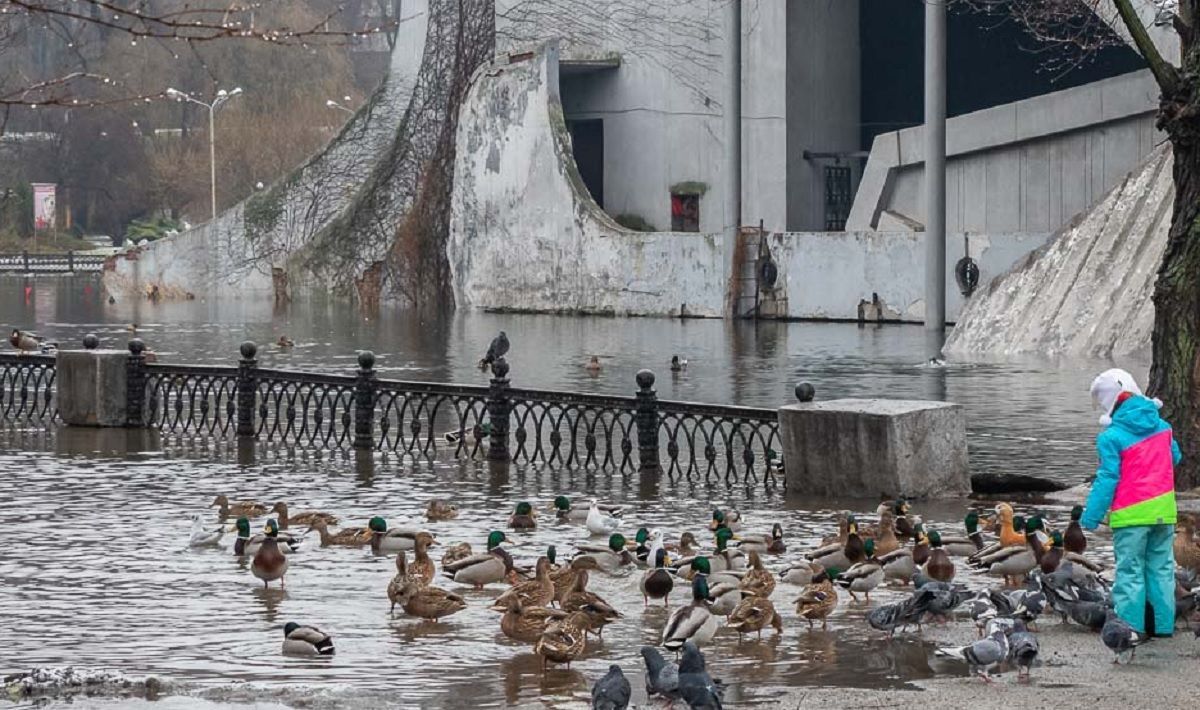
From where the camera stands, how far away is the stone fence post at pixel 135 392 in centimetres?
2514

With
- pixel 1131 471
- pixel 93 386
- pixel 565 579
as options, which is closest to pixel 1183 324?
pixel 1131 471

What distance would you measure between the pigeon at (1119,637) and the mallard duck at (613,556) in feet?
14.8

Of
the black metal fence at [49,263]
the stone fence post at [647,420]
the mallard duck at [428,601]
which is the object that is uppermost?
the black metal fence at [49,263]

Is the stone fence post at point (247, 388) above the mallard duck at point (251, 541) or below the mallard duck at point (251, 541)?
above

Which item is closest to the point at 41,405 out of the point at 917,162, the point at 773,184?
the point at 917,162

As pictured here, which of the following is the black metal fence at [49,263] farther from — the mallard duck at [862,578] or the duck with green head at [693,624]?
the duck with green head at [693,624]

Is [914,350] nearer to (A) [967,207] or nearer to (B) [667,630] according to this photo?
(A) [967,207]

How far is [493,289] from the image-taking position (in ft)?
195

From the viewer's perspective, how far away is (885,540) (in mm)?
15008

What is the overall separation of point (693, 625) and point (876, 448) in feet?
23.3

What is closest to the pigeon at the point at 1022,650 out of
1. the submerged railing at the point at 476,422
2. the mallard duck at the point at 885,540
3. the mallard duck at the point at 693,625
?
the mallard duck at the point at 693,625

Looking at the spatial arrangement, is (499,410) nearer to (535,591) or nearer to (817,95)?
(535,591)

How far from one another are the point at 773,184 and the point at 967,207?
23.8 feet

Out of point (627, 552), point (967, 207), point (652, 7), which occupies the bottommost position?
point (627, 552)
